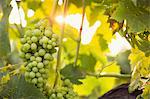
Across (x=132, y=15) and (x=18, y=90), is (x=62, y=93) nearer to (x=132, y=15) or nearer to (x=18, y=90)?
(x=18, y=90)

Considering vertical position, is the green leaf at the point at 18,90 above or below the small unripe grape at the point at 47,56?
below

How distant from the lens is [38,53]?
115 centimetres

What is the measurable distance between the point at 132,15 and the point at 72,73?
0.30 m

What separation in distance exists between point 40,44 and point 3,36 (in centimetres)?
21

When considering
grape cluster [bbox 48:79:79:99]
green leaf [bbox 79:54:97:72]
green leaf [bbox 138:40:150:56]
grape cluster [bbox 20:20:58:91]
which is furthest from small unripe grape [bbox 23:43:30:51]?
green leaf [bbox 79:54:97:72]

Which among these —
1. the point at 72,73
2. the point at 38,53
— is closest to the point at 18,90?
the point at 38,53

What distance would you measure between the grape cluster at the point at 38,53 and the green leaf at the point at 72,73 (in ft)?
0.57

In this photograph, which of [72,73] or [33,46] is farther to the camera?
[72,73]

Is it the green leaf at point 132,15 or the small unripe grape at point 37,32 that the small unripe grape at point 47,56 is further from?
the green leaf at point 132,15

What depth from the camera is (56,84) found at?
1.23 meters

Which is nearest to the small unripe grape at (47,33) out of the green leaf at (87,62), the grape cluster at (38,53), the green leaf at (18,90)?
the grape cluster at (38,53)

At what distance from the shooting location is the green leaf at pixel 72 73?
133 centimetres

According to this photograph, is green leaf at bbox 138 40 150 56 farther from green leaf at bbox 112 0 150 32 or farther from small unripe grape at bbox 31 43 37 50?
small unripe grape at bbox 31 43 37 50

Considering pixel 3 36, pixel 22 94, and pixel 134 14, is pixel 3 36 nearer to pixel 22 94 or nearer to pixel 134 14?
pixel 22 94
